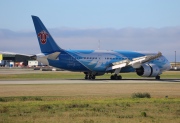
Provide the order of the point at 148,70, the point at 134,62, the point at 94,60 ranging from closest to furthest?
the point at 134,62 → the point at 148,70 → the point at 94,60

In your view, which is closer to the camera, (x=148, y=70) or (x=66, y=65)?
Result: (x=66, y=65)

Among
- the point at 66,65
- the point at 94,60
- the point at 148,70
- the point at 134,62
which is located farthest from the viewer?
the point at 94,60

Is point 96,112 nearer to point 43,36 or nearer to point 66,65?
point 43,36

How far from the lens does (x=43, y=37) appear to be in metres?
55.2

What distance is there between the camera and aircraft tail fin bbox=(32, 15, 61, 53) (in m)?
55.1

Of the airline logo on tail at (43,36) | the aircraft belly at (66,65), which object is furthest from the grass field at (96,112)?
the airline logo on tail at (43,36)

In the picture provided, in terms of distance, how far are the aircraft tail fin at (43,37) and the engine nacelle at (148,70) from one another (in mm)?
12646

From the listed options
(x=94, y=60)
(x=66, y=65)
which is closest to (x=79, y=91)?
(x=66, y=65)

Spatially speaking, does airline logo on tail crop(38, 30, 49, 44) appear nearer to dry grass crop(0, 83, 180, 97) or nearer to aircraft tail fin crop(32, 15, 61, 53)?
aircraft tail fin crop(32, 15, 61, 53)

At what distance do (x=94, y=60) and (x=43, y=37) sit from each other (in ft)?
27.7

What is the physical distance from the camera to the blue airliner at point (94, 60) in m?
55.4

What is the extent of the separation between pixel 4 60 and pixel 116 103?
532 feet

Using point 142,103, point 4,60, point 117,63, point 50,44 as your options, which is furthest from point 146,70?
point 4,60

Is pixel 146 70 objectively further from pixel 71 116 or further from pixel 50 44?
pixel 71 116
